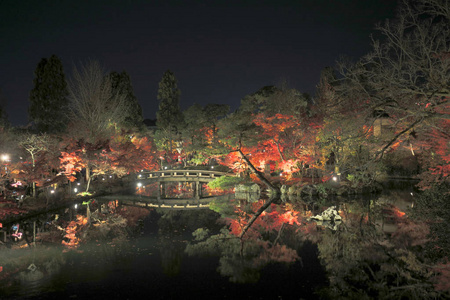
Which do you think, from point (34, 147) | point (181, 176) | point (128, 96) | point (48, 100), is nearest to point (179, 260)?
point (34, 147)

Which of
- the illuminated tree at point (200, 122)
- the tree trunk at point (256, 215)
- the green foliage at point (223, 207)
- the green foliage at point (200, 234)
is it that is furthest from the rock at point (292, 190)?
the illuminated tree at point (200, 122)

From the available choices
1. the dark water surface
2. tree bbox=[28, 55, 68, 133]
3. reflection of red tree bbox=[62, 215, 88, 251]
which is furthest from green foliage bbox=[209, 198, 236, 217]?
tree bbox=[28, 55, 68, 133]

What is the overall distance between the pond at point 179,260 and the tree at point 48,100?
1314 centimetres

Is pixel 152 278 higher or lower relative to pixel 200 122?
lower

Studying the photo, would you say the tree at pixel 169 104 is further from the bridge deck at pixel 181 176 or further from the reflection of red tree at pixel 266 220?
the reflection of red tree at pixel 266 220

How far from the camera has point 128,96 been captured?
34.4 metres

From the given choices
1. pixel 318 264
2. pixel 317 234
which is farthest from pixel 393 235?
pixel 318 264

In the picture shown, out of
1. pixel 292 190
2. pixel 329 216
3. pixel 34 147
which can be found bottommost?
pixel 329 216

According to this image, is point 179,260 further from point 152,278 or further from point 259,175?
point 259,175

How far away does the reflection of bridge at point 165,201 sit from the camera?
2159 cm

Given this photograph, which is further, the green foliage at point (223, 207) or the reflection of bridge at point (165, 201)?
the reflection of bridge at point (165, 201)

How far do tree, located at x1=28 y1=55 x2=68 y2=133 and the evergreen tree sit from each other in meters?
6.90

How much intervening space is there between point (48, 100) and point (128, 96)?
29.8 feet

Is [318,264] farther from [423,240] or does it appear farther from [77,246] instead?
[77,246]
